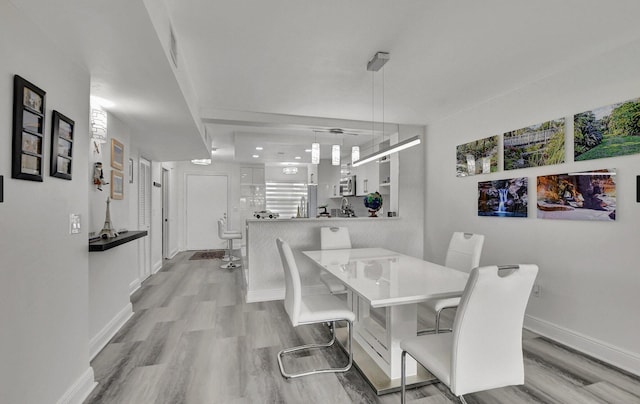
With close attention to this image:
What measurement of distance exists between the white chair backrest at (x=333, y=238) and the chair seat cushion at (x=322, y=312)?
4.33ft

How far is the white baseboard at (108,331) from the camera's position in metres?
2.53

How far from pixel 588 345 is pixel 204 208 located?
7427mm

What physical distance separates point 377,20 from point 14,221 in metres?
2.22

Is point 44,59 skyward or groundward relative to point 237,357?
skyward

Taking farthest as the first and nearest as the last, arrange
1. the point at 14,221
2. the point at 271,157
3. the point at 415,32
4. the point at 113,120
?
the point at 271,157 → the point at 113,120 → the point at 415,32 → the point at 14,221

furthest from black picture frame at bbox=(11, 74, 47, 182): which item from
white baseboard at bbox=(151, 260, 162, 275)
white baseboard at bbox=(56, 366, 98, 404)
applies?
white baseboard at bbox=(151, 260, 162, 275)

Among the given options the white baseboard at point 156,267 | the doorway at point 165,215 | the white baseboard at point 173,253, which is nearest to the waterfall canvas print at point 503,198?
the white baseboard at point 156,267

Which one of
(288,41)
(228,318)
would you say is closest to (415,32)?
(288,41)

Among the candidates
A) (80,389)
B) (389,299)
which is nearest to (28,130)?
(80,389)

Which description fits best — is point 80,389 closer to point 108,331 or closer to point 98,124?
point 108,331

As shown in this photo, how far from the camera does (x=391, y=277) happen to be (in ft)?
7.28

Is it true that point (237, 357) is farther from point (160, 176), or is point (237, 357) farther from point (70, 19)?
point (160, 176)

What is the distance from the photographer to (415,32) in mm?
2199

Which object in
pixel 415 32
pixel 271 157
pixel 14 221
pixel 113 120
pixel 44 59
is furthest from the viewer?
pixel 271 157
